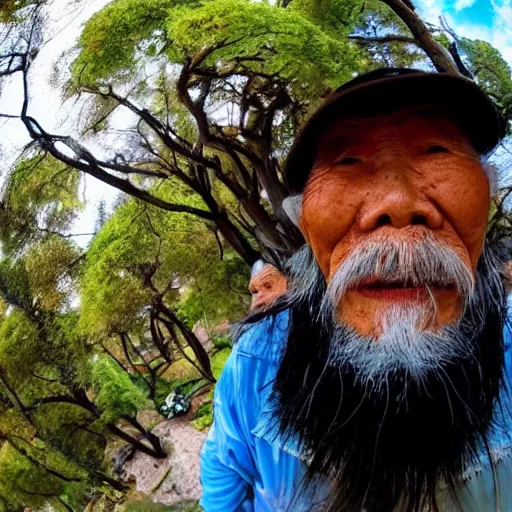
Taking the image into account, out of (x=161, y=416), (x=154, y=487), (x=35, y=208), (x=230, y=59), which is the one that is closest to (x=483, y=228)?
(x=230, y=59)

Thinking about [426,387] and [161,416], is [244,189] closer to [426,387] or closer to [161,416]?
[426,387]

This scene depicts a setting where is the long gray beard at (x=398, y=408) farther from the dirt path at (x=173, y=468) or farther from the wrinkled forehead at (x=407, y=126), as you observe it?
the dirt path at (x=173, y=468)

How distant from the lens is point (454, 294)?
94 centimetres

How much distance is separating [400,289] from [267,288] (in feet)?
1.85

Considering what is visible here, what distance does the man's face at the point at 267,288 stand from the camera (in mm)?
1353

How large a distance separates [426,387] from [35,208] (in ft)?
17.2

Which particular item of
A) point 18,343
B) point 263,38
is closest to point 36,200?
point 18,343

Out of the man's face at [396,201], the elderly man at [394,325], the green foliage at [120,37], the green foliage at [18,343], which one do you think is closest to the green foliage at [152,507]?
the green foliage at [18,343]

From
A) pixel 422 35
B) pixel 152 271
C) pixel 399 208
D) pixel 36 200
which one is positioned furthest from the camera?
pixel 152 271

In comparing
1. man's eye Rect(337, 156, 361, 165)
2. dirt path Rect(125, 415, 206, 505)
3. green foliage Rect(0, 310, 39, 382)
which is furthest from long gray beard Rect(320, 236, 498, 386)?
dirt path Rect(125, 415, 206, 505)

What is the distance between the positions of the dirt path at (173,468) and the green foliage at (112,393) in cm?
185

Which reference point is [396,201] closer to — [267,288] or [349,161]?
[349,161]

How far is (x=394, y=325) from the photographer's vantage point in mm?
913

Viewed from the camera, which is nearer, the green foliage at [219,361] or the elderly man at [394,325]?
the elderly man at [394,325]
